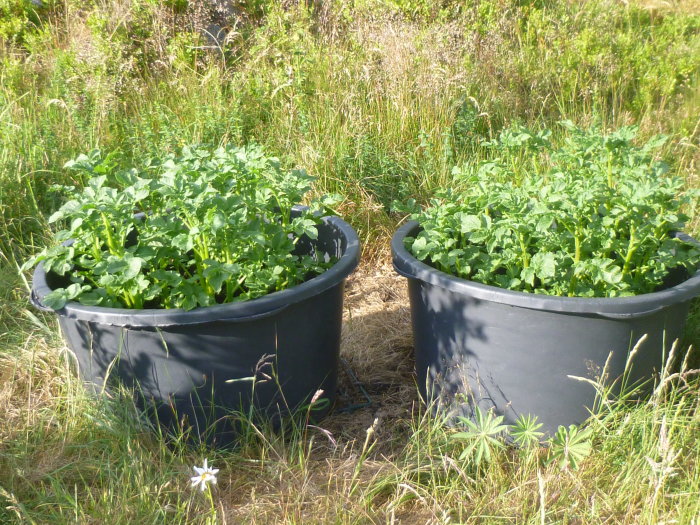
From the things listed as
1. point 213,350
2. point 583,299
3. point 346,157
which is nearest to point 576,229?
point 583,299

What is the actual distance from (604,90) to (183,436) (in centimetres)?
340

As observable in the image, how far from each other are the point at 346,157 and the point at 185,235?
5.21ft

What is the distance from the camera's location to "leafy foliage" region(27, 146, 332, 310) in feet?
6.00

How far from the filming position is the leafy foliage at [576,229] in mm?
1872

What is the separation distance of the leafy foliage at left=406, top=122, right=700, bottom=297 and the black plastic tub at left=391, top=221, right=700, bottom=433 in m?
0.09

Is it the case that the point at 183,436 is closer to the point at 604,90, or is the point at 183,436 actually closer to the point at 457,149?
the point at 457,149

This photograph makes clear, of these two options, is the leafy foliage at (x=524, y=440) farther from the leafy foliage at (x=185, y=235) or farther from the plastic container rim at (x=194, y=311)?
the leafy foliage at (x=185, y=235)

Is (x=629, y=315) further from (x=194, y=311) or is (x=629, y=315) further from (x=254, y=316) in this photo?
(x=194, y=311)

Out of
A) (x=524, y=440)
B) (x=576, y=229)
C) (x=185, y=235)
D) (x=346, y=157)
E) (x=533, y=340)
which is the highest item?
(x=185, y=235)

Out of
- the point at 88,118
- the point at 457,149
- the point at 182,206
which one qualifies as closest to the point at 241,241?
the point at 182,206

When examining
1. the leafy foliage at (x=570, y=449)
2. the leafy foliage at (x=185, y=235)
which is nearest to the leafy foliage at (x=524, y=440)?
the leafy foliage at (x=570, y=449)

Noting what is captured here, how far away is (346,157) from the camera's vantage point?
130 inches

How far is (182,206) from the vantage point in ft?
5.96

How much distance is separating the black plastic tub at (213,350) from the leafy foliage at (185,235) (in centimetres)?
8
